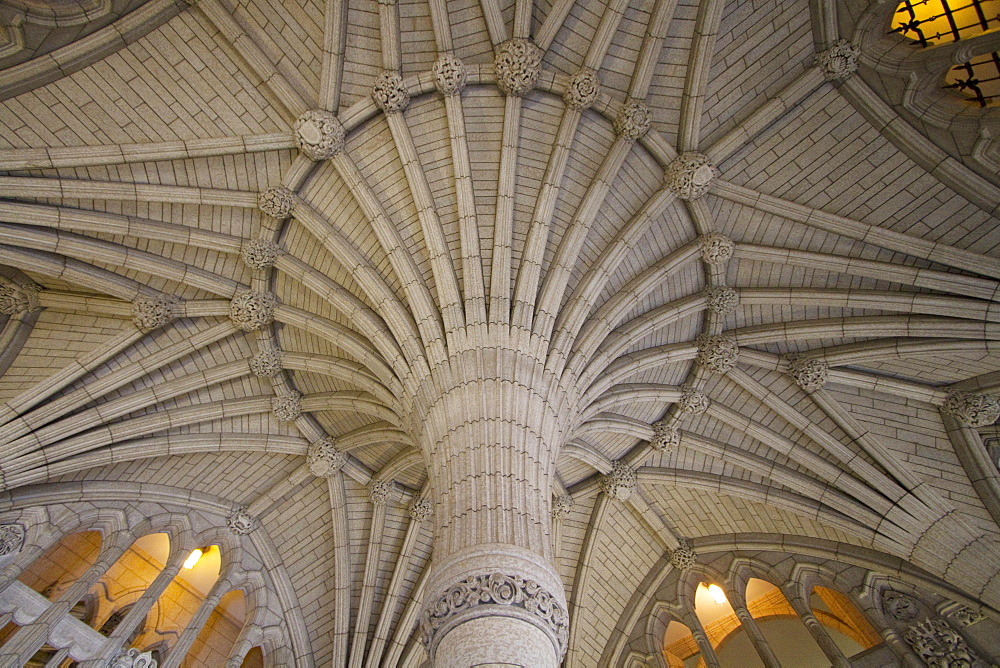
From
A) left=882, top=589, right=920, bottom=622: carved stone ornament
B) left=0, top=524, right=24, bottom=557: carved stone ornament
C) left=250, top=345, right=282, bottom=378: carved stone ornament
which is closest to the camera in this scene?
left=0, top=524, right=24, bottom=557: carved stone ornament

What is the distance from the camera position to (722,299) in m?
12.3

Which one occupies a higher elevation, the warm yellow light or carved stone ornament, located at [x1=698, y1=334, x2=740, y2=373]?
carved stone ornament, located at [x1=698, y1=334, x2=740, y2=373]

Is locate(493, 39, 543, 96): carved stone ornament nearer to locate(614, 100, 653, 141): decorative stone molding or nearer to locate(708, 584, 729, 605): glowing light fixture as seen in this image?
locate(614, 100, 653, 141): decorative stone molding

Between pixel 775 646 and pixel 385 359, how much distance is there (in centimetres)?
1112

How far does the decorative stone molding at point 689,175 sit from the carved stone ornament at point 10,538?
1180cm

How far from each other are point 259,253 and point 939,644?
521 inches

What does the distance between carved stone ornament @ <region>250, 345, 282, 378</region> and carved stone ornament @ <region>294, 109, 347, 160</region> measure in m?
3.60

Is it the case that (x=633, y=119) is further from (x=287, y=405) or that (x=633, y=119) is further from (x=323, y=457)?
(x=323, y=457)

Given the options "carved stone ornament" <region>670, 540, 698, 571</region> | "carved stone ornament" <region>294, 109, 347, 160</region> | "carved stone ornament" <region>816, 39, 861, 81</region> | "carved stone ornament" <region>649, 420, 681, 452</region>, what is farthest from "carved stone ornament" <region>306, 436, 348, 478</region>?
"carved stone ornament" <region>816, 39, 861, 81</region>

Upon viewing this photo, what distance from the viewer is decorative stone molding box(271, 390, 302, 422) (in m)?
13.0

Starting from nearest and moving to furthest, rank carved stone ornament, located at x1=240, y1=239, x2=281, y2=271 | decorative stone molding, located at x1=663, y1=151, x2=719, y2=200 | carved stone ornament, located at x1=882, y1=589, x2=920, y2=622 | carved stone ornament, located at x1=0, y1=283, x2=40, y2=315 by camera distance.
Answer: decorative stone molding, located at x1=663, y1=151, x2=719, y2=200, carved stone ornament, located at x1=240, y1=239, x2=281, y2=271, carved stone ornament, located at x1=0, y1=283, x2=40, y2=315, carved stone ornament, located at x1=882, y1=589, x2=920, y2=622

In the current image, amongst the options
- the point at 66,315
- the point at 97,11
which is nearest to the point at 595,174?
the point at 97,11

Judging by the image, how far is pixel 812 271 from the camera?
39.7 feet

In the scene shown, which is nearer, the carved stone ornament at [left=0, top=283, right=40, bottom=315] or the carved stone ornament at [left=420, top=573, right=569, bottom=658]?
the carved stone ornament at [left=420, top=573, right=569, bottom=658]
